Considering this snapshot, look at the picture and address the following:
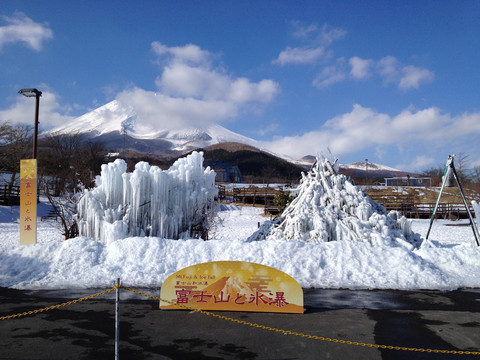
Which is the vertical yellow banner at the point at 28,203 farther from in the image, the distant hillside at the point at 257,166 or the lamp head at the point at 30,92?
the distant hillside at the point at 257,166

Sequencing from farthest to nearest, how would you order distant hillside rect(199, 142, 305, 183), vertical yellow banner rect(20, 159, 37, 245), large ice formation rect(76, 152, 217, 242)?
distant hillside rect(199, 142, 305, 183) < large ice formation rect(76, 152, 217, 242) < vertical yellow banner rect(20, 159, 37, 245)

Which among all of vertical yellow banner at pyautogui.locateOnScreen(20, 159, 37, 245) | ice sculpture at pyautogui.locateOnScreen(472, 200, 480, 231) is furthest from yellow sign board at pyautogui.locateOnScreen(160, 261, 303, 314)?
ice sculpture at pyautogui.locateOnScreen(472, 200, 480, 231)

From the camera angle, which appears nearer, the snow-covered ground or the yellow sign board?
the yellow sign board

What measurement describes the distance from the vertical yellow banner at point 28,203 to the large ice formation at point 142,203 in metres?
1.33

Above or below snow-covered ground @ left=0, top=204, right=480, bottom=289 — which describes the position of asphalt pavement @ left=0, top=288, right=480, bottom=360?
below

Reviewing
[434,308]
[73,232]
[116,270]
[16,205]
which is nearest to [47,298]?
[116,270]

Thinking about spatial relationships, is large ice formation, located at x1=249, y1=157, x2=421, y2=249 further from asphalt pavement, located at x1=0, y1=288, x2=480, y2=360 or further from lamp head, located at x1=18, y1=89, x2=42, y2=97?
lamp head, located at x1=18, y1=89, x2=42, y2=97

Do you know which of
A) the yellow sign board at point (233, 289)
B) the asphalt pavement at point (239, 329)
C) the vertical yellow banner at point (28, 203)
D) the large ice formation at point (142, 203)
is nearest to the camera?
the asphalt pavement at point (239, 329)

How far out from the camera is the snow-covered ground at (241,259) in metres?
8.68

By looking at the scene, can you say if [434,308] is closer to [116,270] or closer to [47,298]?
[116,270]

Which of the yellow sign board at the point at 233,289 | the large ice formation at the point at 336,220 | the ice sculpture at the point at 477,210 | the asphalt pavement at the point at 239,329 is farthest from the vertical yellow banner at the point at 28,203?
the ice sculpture at the point at 477,210

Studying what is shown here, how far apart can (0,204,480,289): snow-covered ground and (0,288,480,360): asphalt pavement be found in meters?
0.96

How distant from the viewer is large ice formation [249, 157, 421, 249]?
37.3 feet

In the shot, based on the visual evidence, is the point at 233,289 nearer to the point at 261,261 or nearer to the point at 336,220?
the point at 261,261
